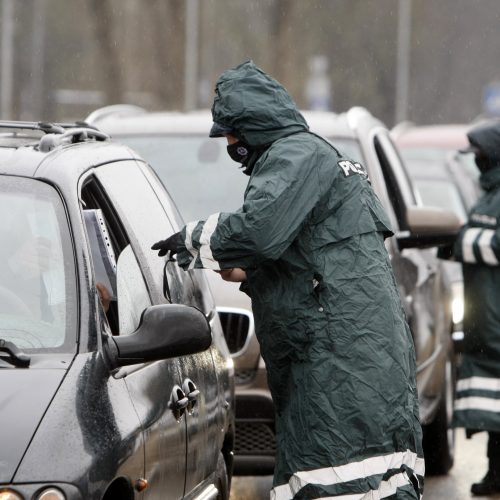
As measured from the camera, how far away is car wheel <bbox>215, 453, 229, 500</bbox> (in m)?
5.52

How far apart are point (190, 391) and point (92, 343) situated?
78 centimetres

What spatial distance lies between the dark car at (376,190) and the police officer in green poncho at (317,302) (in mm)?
2482

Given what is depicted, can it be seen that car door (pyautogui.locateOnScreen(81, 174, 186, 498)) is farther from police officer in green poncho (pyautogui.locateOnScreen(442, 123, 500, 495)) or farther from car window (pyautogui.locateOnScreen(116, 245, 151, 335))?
police officer in green poncho (pyautogui.locateOnScreen(442, 123, 500, 495))

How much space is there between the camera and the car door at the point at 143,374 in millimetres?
4355

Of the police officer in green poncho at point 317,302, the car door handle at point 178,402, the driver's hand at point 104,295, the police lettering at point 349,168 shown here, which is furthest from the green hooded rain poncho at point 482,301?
the driver's hand at point 104,295

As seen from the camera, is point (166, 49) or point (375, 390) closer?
point (375, 390)

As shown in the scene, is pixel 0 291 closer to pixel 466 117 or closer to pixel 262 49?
pixel 262 49

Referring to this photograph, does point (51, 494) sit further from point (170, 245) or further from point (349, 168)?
point (349, 168)

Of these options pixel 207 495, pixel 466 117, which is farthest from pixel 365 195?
pixel 466 117

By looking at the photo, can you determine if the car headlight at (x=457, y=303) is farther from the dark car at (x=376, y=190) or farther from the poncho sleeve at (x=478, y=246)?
the poncho sleeve at (x=478, y=246)

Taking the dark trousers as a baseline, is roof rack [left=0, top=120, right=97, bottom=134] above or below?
above

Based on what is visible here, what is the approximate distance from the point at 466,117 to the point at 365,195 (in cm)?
6276

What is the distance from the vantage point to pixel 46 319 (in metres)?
4.31

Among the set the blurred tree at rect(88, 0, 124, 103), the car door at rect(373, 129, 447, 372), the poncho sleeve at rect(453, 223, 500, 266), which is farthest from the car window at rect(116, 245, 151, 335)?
the blurred tree at rect(88, 0, 124, 103)
